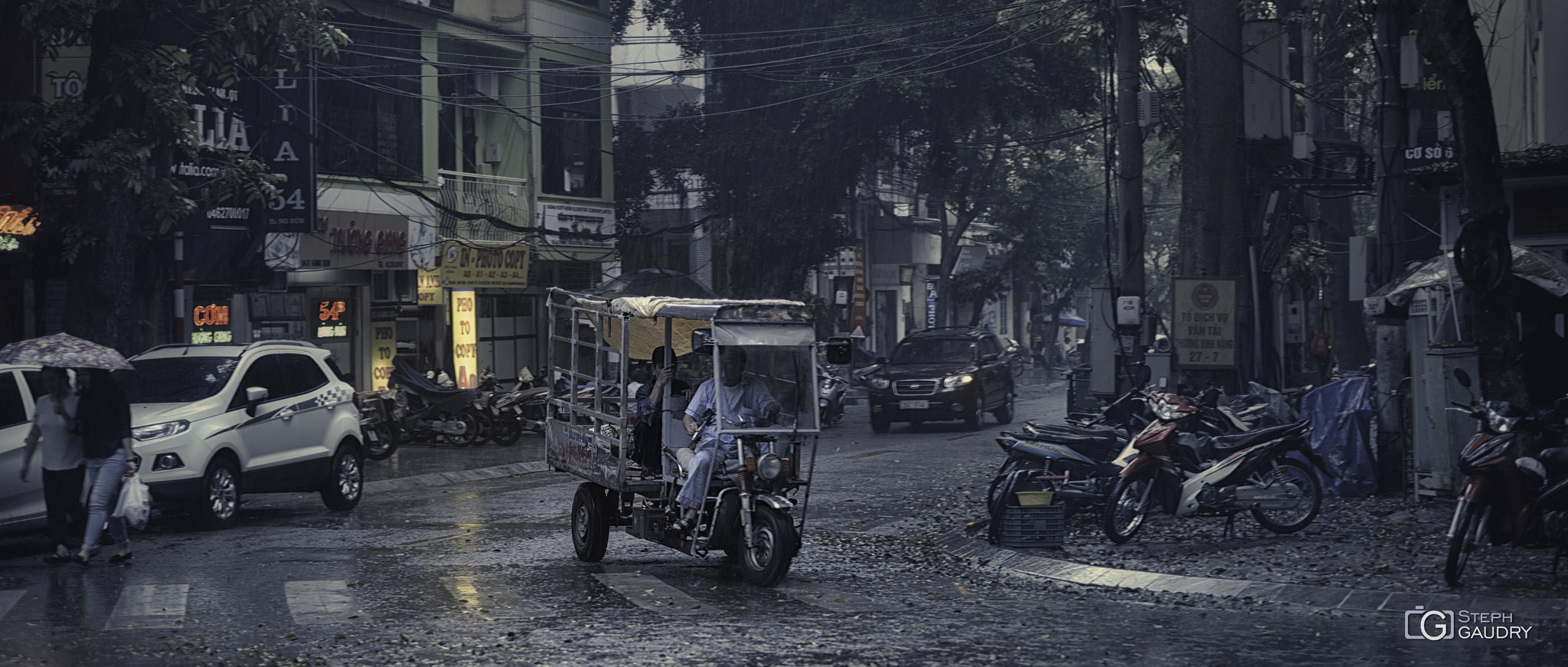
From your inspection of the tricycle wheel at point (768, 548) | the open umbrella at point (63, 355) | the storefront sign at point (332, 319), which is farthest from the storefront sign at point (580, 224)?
the tricycle wheel at point (768, 548)

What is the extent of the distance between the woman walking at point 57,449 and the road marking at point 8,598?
5.47ft

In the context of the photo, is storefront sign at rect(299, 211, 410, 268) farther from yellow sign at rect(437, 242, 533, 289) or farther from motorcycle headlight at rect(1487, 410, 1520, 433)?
Answer: motorcycle headlight at rect(1487, 410, 1520, 433)

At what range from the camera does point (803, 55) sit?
3378 cm

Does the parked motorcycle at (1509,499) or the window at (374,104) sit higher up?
the window at (374,104)

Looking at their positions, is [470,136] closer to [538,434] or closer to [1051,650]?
[538,434]

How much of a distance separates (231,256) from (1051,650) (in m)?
19.0

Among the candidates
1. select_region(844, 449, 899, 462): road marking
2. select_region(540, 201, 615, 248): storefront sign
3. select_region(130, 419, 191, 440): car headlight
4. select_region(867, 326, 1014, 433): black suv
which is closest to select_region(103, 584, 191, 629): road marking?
select_region(130, 419, 191, 440): car headlight

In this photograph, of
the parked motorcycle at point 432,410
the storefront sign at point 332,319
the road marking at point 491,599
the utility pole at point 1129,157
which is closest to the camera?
the road marking at point 491,599

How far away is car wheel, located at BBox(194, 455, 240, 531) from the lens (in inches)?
555

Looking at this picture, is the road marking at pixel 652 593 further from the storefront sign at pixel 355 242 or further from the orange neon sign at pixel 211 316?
the storefront sign at pixel 355 242

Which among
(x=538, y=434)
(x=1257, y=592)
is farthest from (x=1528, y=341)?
(x=538, y=434)

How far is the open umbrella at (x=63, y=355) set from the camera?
11.7 metres

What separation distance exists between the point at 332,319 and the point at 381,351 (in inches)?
55.8

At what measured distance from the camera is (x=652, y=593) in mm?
10094
